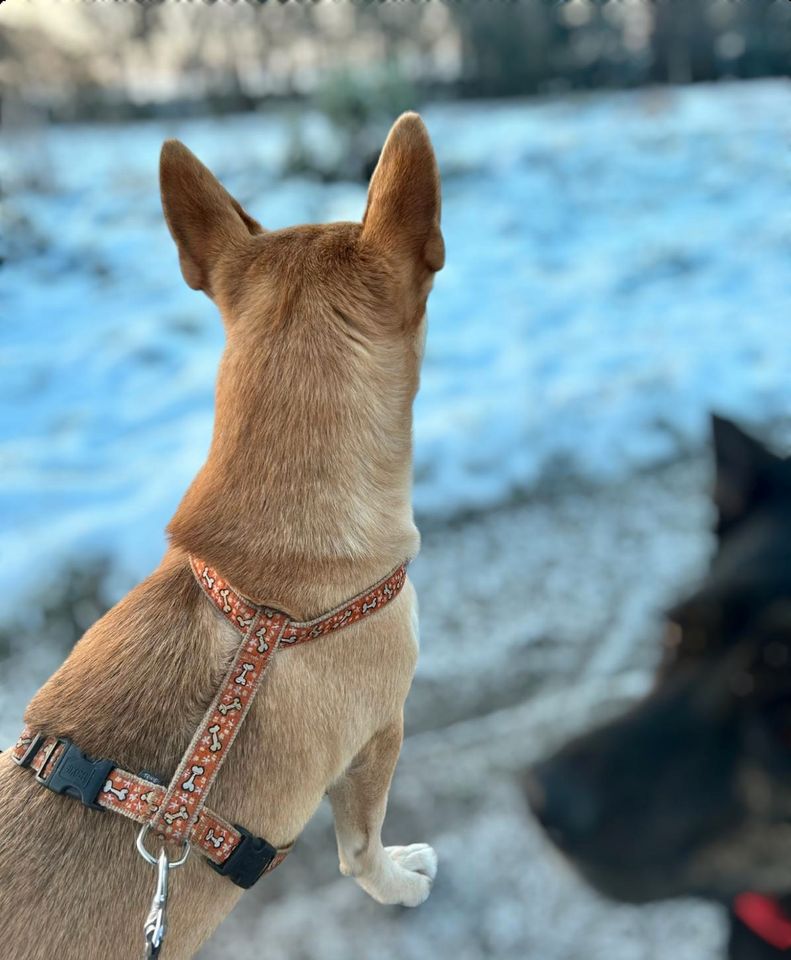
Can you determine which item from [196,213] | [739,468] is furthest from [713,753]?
[196,213]

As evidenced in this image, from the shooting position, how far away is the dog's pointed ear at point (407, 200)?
1271mm

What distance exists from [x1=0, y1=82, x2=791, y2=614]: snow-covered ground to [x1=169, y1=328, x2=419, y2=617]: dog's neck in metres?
1.40

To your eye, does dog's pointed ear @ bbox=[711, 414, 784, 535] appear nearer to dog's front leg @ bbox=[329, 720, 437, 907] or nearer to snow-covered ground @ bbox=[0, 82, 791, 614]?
dog's front leg @ bbox=[329, 720, 437, 907]

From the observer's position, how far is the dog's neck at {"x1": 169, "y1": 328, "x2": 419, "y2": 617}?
127cm

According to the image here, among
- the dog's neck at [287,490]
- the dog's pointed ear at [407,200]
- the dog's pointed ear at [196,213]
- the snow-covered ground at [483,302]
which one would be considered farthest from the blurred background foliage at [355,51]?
the dog's neck at [287,490]

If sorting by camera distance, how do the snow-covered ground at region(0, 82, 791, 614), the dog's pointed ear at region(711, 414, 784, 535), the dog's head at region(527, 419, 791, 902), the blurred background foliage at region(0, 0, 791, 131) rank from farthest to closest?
the blurred background foliage at region(0, 0, 791, 131)
the snow-covered ground at region(0, 82, 791, 614)
the dog's pointed ear at region(711, 414, 784, 535)
the dog's head at region(527, 419, 791, 902)

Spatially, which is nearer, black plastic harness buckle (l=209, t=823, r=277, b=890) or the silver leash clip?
the silver leash clip

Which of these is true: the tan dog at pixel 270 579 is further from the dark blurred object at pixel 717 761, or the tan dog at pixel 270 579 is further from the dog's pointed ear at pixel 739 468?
the dog's pointed ear at pixel 739 468

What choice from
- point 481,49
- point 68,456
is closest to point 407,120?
point 68,456

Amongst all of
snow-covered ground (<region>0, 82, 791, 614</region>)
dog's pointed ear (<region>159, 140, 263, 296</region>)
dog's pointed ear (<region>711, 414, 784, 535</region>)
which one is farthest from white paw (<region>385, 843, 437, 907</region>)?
dog's pointed ear (<region>159, 140, 263, 296</region>)

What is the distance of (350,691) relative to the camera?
131 centimetres

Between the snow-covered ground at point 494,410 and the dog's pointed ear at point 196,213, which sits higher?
the dog's pointed ear at point 196,213

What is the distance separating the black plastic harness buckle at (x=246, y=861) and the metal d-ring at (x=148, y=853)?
6cm

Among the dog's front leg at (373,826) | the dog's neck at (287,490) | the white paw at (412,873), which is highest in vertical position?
the dog's neck at (287,490)
